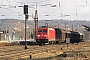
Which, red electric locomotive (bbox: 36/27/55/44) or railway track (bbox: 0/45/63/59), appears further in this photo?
red electric locomotive (bbox: 36/27/55/44)

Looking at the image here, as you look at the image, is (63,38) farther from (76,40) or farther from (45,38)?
(45,38)

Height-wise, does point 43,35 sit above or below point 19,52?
below

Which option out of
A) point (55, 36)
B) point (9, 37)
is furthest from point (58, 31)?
point (9, 37)

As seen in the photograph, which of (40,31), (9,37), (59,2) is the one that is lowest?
(9,37)

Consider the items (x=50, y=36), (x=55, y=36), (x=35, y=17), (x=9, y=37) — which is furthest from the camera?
(x=9, y=37)

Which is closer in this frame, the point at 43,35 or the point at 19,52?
the point at 19,52

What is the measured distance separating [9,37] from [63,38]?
25.9 m

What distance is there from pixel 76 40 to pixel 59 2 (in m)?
23.4

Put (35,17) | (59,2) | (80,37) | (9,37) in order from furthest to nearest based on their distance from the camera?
1. (9,37)
2. (80,37)
3. (35,17)
4. (59,2)

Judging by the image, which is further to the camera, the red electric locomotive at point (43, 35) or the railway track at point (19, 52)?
the red electric locomotive at point (43, 35)

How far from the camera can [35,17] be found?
64.6 m

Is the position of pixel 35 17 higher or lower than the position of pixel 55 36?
higher

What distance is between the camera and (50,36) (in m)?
54.1

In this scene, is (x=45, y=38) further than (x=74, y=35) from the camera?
No
